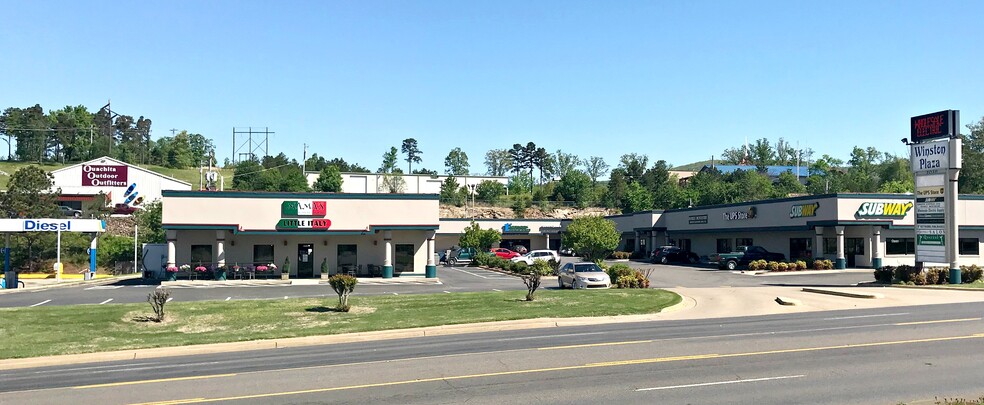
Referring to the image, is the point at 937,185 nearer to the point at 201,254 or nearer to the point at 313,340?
the point at 313,340

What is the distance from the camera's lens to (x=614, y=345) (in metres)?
18.5

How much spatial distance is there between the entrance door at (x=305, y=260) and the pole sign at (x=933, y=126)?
1427 inches

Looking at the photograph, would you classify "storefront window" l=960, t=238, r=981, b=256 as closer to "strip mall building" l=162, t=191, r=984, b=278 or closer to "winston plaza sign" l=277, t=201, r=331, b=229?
"strip mall building" l=162, t=191, r=984, b=278

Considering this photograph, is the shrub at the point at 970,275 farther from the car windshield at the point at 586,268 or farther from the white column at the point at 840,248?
the car windshield at the point at 586,268

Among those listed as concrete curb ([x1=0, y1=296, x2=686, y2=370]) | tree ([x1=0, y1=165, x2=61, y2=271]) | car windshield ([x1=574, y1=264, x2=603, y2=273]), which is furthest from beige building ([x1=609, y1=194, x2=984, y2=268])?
tree ([x1=0, y1=165, x2=61, y2=271])

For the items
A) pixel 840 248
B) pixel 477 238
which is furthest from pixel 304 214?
pixel 840 248

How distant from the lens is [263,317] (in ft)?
84.7

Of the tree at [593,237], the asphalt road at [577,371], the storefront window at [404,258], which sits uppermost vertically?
the tree at [593,237]

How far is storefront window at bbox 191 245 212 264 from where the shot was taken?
147 ft

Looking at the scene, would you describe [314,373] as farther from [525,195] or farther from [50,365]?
[525,195]

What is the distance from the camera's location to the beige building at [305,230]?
145 feet

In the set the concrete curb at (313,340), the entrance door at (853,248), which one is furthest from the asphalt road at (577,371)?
the entrance door at (853,248)

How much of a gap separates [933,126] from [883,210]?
15.4 meters

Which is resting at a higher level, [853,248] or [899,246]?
[899,246]
